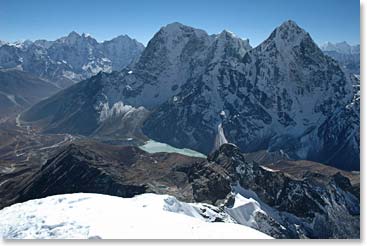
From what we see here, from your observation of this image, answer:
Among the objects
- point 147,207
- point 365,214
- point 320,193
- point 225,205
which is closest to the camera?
point 365,214

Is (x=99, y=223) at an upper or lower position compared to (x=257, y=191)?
upper

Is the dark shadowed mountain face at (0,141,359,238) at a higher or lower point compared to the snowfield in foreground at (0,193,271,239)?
lower

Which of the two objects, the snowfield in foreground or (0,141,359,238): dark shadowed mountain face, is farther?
(0,141,359,238): dark shadowed mountain face

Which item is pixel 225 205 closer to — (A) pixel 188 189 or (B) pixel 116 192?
(A) pixel 188 189

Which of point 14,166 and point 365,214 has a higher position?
point 365,214

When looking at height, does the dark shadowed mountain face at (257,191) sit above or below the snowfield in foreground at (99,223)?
below

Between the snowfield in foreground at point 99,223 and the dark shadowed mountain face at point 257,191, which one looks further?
the dark shadowed mountain face at point 257,191

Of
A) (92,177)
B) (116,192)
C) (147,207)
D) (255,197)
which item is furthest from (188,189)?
(147,207)

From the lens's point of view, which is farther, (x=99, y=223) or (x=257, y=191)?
(x=257, y=191)
